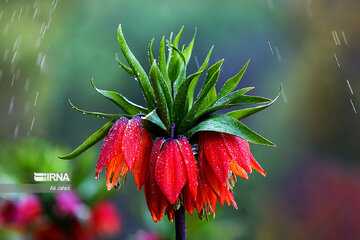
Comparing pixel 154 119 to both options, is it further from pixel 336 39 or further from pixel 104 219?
pixel 336 39

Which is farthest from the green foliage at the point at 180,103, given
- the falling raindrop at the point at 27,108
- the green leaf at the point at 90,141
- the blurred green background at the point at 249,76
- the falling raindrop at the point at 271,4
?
the falling raindrop at the point at 271,4

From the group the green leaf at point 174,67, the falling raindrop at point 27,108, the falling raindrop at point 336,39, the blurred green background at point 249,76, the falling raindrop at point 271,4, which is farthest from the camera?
the falling raindrop at point 271,4

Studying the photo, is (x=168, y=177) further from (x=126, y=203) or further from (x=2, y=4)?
(x=2, y=4)

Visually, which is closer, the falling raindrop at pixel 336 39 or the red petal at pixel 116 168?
the red petal at pixel 116 168

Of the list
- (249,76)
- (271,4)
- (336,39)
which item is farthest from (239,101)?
(271,4)

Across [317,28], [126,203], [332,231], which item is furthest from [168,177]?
[317,28]

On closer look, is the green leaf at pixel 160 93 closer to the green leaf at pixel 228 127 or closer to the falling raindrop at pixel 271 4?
the green leaf at pixel 228 127
